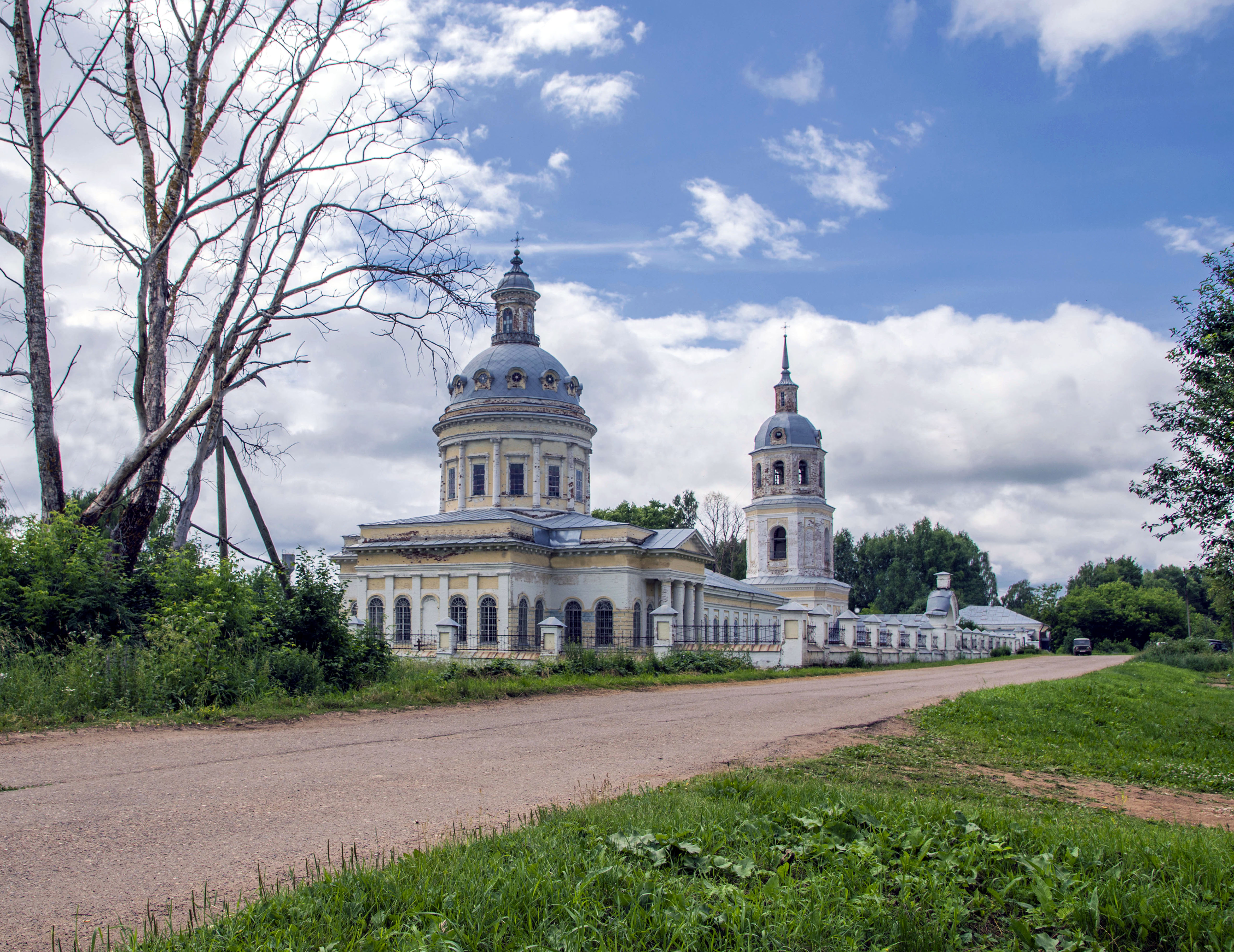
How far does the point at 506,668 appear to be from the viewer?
19234 millimetres

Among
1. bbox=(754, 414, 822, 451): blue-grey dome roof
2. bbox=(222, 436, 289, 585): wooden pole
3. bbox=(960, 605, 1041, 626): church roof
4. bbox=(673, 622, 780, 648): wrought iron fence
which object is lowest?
bbox=(960, 605, 1041, 626): church roof

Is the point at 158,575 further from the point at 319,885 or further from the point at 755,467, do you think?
the point at 755,467

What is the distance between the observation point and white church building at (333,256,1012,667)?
105 ft

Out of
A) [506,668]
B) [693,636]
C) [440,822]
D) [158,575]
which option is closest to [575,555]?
[693,636]

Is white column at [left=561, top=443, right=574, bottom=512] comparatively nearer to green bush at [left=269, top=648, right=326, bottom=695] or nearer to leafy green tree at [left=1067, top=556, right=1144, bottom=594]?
green bush at [left=269, top=648, right=326, bottom=695]

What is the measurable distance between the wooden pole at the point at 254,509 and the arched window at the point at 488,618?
61.4ft

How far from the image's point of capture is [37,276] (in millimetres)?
14836

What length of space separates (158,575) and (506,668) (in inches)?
298

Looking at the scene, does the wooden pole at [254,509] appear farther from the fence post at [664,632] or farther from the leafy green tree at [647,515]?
the leafy green tree at [647,515]

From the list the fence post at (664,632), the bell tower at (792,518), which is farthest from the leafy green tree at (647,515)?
the fence post at (664,632)

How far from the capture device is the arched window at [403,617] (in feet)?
121

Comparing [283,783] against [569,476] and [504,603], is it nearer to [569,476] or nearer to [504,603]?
[504,603]

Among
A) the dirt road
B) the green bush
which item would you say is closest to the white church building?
the green bush

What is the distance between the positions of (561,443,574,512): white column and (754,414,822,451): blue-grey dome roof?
21.2m
